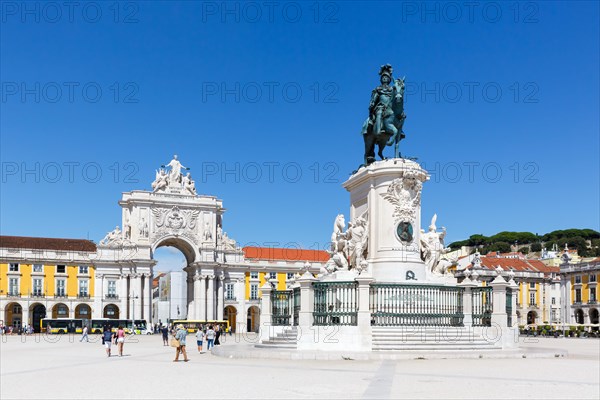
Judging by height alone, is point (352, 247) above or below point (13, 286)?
above

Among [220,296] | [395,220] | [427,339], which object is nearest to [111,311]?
[220,296]

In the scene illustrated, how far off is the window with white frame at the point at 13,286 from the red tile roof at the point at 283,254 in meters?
27.0

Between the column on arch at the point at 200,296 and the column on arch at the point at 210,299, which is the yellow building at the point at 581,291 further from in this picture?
the column on arch at the point at 200,296

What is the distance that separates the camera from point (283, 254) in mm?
98438

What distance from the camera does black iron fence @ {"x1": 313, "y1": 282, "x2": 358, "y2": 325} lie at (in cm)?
2199

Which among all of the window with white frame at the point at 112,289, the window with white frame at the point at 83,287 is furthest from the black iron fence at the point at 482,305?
the window with white frame at the point at 83,287

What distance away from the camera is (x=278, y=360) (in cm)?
2005

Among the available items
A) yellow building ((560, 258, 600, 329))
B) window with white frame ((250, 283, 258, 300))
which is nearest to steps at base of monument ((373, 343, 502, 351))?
yellow building ((560, 258, 600, 329))

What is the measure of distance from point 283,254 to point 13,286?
32459mm

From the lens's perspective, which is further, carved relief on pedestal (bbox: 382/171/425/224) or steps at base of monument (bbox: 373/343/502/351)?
carved relief on pedestal (bbox: 382/171/425/224)

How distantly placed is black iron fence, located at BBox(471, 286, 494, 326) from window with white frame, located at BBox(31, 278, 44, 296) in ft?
227

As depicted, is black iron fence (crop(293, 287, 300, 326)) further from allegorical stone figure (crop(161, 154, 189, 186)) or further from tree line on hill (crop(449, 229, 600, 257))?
tree line on hill (crop(449, 229, 600, 257))

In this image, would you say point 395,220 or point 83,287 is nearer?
point 395,220

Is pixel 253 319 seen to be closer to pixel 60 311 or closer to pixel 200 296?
pixel 200 296
